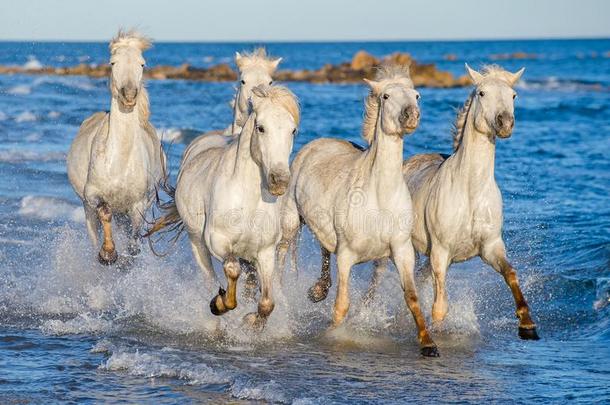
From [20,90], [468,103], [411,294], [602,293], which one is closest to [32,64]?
[20,90]

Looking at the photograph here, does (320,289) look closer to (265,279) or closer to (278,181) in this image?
(265,279)

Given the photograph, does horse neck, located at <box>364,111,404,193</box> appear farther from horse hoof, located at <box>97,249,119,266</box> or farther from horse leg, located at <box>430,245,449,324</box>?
horse hoof, located at <box>97,249,119,266</box>

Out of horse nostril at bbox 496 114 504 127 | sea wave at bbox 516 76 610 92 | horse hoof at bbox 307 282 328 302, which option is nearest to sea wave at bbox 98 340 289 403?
horse hoof at bbox 307 282 328 302

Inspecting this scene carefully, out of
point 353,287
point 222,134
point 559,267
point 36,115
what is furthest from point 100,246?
point 36,115

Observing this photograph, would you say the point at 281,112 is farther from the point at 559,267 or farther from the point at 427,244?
Answer: the point at 559,267

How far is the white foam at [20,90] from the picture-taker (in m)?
38.4

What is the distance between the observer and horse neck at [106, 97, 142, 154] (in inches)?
365

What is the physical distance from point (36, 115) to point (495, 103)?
21632mm

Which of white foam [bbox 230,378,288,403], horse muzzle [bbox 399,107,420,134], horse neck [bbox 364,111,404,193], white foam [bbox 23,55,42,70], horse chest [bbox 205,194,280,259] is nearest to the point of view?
white foam [bbox 230,378,288,403]

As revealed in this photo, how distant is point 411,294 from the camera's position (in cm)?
741

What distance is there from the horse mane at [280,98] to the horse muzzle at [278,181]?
17.3 inches

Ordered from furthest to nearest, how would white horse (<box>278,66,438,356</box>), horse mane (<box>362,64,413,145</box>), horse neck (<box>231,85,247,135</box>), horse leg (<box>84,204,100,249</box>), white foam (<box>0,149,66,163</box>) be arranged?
white foam (<box>0,149,66,163</box>) < horse leg (<box>84,204,100,249</box>) < horse neck (<box>231,85,247,135</box>) < horse mane (<box>362,64,413,145</box>) < white horse (<box>278,66,438,356</box>)

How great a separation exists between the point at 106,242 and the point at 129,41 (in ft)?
5.98

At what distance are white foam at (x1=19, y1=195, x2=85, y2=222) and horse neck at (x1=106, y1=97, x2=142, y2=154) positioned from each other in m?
3.89
